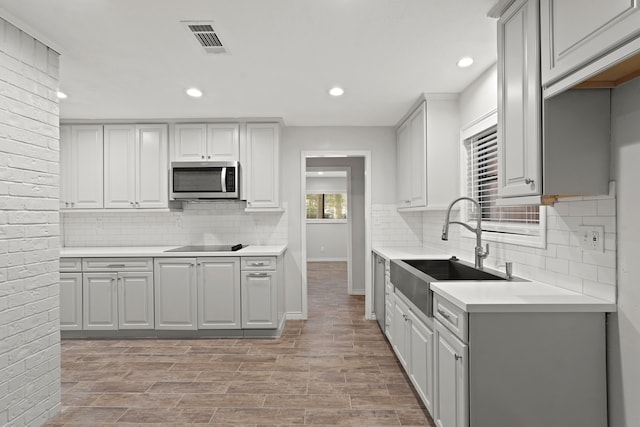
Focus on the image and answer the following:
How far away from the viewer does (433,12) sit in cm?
223

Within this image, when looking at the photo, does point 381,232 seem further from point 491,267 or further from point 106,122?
point 106,122

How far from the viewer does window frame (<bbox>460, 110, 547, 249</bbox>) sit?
2.36 metres

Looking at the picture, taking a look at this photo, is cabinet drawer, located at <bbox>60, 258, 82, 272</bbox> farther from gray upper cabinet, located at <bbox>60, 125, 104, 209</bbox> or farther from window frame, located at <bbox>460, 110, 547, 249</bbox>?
window frame, located at <bbox>460, 110, 547, 249</bbox>

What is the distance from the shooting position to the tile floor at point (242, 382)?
8.54 feet

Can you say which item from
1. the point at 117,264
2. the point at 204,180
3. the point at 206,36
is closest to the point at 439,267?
the point at 206,36

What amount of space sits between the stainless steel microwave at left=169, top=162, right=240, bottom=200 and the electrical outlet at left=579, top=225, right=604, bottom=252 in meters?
3.34

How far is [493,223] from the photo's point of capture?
3182 mm

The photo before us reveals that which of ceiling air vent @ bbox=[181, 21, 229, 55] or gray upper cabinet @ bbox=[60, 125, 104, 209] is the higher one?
ceiling air vent @ bbox=[181, 21, 229, 55]

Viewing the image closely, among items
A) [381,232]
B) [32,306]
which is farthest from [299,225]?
[32,306]

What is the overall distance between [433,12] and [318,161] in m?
4.29

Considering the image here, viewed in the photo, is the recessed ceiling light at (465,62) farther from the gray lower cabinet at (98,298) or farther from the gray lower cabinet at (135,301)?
the gray lower cabinet at (98,298)

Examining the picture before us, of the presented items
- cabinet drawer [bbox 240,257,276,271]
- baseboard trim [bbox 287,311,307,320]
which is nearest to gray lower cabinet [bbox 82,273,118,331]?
cabinet drawer [bbox 240,257,276,271]

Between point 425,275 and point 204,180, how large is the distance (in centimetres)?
281

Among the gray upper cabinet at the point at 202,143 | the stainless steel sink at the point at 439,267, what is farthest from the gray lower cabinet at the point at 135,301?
the stainless steel sink at the point at 439,267
